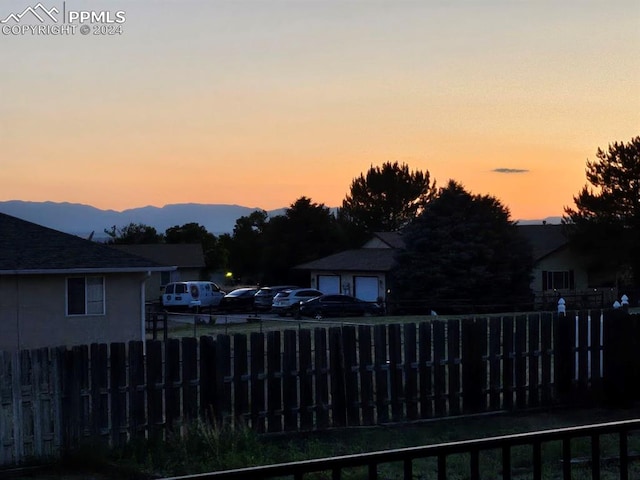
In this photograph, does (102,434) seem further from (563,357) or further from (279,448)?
(563,357)

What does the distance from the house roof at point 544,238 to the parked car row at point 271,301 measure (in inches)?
655

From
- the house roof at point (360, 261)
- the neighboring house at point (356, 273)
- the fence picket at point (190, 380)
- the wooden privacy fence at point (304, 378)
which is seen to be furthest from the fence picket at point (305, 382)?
the house roof at point (360, 261)

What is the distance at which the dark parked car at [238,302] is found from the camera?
2052 inches

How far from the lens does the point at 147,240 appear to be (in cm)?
10262

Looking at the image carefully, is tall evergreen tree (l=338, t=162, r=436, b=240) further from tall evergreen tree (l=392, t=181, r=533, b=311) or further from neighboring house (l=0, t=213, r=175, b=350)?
neighboring house (l=0, t=213, r=175, b=350)

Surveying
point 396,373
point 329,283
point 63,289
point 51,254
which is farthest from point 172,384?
point 329,283

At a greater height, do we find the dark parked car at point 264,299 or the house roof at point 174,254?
the house roof at point 174,254

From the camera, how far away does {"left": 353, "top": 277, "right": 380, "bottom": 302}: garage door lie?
59.8 metres

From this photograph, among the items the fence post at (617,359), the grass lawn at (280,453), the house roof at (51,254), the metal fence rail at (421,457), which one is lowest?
the grass lawn at (280,453)

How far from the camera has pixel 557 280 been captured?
63.9m


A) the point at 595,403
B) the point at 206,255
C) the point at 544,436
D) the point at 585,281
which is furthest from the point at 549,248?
the point at 544,436

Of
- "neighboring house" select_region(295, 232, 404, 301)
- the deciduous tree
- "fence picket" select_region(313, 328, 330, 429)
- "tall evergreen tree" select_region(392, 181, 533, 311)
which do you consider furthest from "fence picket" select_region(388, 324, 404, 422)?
the deciduous tree

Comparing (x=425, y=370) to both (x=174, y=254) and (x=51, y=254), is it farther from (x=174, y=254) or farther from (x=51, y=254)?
(x=174, y=254)

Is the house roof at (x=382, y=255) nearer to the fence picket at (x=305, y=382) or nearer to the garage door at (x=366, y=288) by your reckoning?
the garage door at (x=366, y=288)
